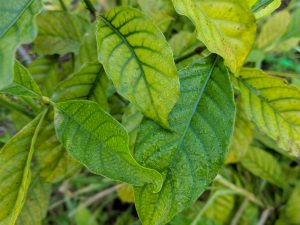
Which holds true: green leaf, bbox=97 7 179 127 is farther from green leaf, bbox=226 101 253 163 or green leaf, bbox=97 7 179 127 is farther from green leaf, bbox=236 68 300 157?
green leaf, bbox=226 101 253 163

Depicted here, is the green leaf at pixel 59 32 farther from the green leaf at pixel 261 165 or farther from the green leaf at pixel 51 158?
the green leaf at pixel 261 165

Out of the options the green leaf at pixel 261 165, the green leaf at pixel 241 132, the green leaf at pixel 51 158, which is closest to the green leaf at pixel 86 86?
the green leaf at pixel 51 158

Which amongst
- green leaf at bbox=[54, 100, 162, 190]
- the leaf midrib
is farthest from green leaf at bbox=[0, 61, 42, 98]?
the leaf midrib

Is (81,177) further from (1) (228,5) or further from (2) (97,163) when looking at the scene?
(1) (228,5)

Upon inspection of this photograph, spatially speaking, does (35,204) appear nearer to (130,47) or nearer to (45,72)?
(45,72)

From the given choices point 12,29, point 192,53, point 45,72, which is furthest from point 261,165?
point 12,29
